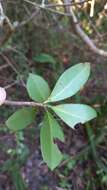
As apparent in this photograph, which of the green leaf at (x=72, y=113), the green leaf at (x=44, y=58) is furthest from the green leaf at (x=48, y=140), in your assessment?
the green leaf at (x=44, y=58)

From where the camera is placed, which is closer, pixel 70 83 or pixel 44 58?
pixel 70 83

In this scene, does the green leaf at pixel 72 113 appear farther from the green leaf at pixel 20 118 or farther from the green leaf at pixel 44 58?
the green leaf at pixel 44 58

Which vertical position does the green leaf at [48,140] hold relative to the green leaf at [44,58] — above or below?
above

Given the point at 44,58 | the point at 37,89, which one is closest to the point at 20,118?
the point at 37,89

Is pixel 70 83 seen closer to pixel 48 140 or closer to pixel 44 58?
pixel 48 140

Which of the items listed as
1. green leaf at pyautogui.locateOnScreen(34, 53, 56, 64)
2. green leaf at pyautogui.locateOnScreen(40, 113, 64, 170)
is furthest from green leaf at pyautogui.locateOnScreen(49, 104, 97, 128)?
green leaf at pyautogui.locateOnScreen(34, 53, 56, 64)

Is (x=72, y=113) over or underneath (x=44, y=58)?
over
